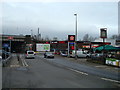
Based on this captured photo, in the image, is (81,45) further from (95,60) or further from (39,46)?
(95,60)

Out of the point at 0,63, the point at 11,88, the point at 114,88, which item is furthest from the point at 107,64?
the point at 11,88

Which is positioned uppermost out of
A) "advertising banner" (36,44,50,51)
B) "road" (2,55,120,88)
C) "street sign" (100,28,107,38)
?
"street sign" (100,28,107,38)

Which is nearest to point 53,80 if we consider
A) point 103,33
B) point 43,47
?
point 103,33

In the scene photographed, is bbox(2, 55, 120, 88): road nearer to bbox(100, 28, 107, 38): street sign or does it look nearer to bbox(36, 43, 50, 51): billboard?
bbox(100, 28, 107, 38): street sign

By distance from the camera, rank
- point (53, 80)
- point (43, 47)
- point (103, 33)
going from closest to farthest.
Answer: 1. point (53, 80)
2. point (103, 33)
3. point (43, 47)

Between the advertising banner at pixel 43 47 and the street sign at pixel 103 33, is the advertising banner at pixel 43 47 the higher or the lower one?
the lower one

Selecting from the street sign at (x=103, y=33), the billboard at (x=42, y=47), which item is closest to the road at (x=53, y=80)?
the street sign at (x=103, y=33)

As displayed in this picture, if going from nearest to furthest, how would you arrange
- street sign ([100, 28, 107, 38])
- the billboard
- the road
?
the road
street sign ([100, 28, 107, 38])
the billboard

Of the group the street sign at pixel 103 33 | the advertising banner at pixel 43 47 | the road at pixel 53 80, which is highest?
the street sign at pixel 103 33

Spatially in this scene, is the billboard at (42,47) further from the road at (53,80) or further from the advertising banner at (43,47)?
the road at (53,80)

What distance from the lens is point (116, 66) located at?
25.9m

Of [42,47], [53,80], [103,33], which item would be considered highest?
[103,33]

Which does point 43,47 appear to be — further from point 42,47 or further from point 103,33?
point 103,33

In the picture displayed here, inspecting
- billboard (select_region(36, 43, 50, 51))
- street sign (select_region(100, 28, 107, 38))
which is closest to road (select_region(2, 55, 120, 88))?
street sign (select_region(100, 28, 107, 38))
